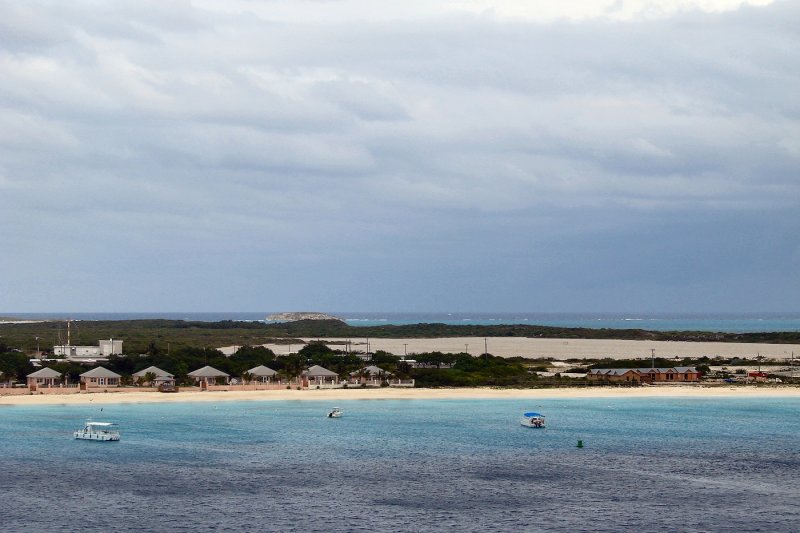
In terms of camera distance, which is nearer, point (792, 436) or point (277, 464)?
point (277, 464)

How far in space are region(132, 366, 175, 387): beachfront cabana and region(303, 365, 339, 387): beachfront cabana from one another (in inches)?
582

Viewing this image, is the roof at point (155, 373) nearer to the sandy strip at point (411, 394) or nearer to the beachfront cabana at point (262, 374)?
the sandy strip at point (411, 394)

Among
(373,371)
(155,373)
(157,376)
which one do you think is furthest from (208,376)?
(373,371)

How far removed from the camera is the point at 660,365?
129250mm

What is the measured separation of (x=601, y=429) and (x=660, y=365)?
185 feet

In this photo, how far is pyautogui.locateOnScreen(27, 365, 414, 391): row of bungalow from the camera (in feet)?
337

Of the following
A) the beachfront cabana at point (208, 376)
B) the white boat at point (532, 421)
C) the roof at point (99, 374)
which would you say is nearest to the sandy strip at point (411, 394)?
the roof at point (99, 374)

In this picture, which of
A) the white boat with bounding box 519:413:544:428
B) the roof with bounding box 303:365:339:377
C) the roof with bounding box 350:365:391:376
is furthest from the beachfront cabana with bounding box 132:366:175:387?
the white boat with bounding box 519:413:544:428

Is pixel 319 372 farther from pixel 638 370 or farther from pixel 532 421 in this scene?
pixel 638 370

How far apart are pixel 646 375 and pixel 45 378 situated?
69.6 meters

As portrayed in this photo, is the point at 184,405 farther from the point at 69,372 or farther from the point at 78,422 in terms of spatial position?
the point at 69,372

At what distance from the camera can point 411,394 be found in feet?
330

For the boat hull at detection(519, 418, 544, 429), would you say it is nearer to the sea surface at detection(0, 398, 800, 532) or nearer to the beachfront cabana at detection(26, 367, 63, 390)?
the sea surface at detection(0, 398, 800, 532)

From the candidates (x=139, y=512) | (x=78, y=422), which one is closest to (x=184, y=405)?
(x=78, y=422)
